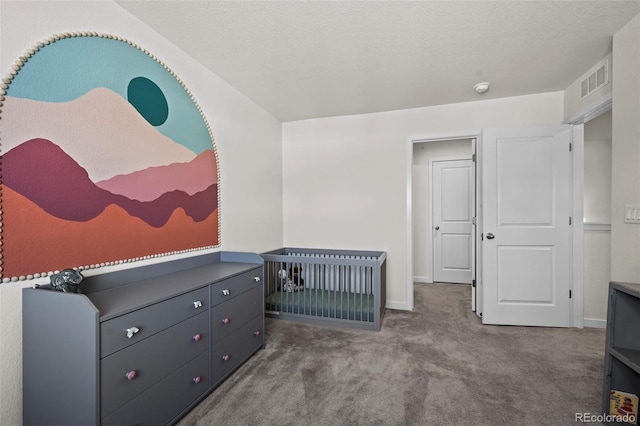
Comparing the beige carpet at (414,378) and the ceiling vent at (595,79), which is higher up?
the ceiling vent at (595,79)

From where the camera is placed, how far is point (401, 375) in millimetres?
2021

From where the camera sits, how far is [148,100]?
1896mm

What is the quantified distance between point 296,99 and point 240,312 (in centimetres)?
227

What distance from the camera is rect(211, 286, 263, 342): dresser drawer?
1819 millimetres

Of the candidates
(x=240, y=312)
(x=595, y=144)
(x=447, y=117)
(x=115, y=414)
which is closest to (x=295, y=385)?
(x=240, y=312)

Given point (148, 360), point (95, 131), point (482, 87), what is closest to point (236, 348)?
point (148, 360)

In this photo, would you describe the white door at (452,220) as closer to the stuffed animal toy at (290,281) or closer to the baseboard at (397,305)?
the baseboard at (397,305)

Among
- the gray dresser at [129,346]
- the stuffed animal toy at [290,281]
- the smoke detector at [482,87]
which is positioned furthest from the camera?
the stuffed animal toy at [290,281]

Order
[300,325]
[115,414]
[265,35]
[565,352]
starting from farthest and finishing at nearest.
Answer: [300,325] < [565,352] < [265,35] < [115,414]

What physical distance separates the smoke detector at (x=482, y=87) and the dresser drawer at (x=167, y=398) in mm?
3223

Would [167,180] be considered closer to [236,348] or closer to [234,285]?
[234,285]

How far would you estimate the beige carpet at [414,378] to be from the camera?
162cm

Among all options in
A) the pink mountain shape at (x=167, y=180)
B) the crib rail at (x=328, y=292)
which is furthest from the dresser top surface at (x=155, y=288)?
the crib rail at (x=328, y=292)

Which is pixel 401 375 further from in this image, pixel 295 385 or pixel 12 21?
pixel 12 21
